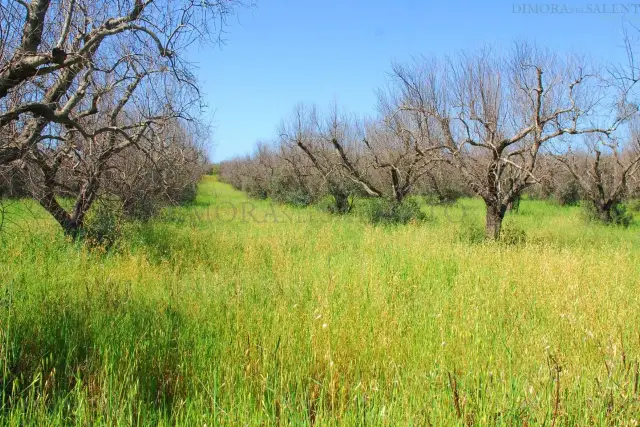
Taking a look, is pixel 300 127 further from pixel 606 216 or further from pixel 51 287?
pixel 51 287

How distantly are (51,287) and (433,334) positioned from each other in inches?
160

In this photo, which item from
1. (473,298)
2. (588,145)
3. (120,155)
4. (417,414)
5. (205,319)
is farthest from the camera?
(588,145)

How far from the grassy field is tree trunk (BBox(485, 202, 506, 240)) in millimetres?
2625

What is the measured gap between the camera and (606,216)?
14867 millimetres

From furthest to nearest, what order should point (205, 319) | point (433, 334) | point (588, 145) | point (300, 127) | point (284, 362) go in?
point (300, 127)
point (588, 145)
point (205, 319)
point (433, 334)
point (284, 362)

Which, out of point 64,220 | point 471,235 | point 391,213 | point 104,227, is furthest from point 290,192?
point 64,220

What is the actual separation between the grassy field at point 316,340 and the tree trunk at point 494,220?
8.61 feet

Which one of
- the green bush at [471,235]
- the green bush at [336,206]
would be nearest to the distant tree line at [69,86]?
the green bush at [471,235]

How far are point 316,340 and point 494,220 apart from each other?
23.9 feet

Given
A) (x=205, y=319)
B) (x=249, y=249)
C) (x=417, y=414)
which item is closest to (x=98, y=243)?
(x=249, y=249)

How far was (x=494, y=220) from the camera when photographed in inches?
366

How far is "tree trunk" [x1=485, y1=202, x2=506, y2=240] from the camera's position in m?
9.12

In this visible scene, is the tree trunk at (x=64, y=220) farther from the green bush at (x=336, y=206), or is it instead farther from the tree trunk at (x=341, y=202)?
the tree trunk at (x=341, y=202)

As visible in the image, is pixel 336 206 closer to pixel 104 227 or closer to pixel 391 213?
pixel 391 213
